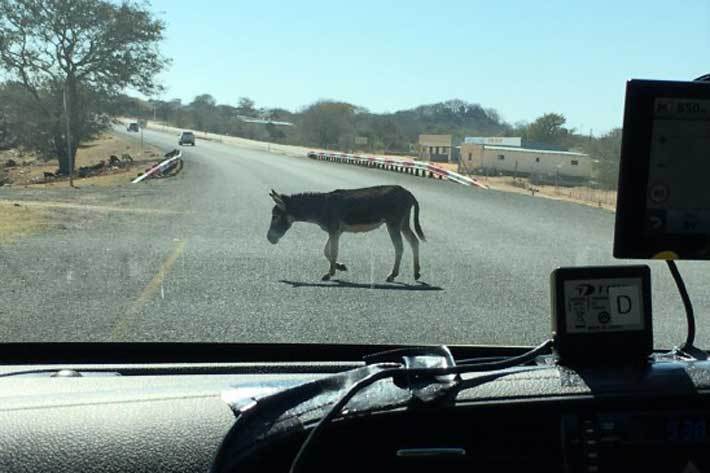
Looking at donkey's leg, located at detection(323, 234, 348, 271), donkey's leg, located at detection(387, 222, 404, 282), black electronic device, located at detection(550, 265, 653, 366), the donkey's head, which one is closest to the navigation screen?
black electronic device, located at detection(550, 265, 653, 366)

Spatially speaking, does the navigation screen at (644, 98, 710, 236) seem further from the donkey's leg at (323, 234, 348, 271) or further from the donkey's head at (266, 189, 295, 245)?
the donkey's head at (266, 189, 295, 245)

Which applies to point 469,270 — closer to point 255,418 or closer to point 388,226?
point 388,226

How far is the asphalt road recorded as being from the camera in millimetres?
5348

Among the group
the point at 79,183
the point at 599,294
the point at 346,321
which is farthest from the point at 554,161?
the point at 79,183

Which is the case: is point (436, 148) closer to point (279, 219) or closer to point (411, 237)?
point (411, 237)

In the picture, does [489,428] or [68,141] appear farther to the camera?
[68,141]

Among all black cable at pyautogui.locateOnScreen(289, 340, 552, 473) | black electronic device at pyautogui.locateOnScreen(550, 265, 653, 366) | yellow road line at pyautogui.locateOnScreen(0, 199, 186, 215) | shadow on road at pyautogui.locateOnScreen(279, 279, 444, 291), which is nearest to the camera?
black cable at pyautogui.locateOnScreen(289, 340, 552, 473)

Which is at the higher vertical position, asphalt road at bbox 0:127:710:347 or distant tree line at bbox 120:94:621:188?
distant tree line at bbox 120:94:621:188

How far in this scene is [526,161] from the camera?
1101 cm

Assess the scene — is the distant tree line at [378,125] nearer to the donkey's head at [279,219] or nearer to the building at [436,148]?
the building at [436,148]

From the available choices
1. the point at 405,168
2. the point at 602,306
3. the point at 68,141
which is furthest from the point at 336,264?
the point at 68,141

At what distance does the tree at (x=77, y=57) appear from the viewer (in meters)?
11.0

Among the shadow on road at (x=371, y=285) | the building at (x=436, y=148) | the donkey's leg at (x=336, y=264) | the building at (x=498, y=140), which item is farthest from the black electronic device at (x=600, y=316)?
the building at (x=436, y=148)

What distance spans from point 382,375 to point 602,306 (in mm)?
664
